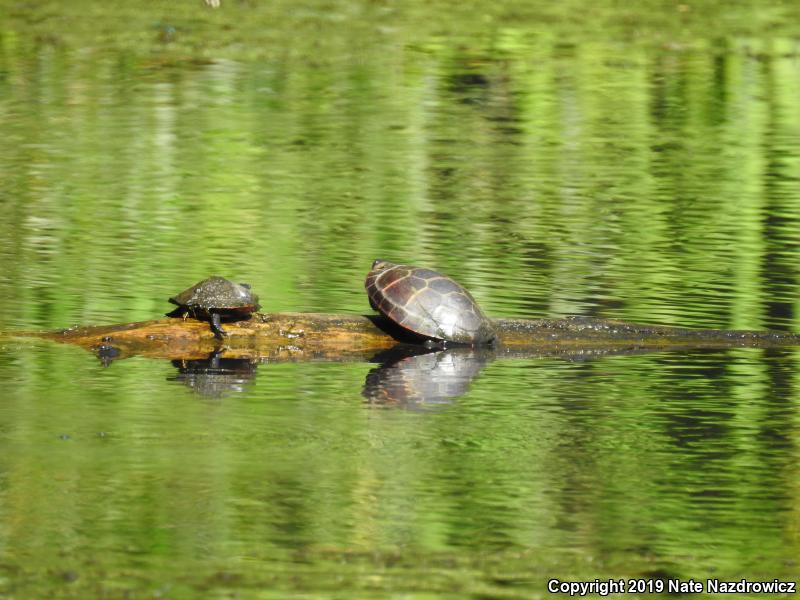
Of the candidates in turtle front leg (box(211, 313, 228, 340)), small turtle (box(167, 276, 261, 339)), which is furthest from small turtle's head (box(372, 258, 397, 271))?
turtle front leg (box(211, 313, 228, 340))

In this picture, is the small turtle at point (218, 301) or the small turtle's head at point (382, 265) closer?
the small turtle at point (218, 301)

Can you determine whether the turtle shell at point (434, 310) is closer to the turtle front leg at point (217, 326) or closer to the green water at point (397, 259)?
the green water at point (397, 259)

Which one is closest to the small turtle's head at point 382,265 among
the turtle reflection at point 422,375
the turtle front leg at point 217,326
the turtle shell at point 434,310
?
the turtle shell at point 434,310

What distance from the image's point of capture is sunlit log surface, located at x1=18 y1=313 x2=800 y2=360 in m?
8.98

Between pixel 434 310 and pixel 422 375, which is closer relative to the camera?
pixel 422 375

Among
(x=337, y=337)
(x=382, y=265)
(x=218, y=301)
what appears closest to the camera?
(x=218, y=301)

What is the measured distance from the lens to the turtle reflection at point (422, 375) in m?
8.08

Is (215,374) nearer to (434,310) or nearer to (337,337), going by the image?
(337,337)

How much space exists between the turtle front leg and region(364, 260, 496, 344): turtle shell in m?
0.76

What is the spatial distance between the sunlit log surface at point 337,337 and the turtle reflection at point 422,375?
16 centimetres

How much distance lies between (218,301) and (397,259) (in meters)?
2.88

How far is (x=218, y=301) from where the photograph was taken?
8.81 meters

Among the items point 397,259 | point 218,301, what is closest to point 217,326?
point 218,301

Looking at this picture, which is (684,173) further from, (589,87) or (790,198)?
(589,87)
